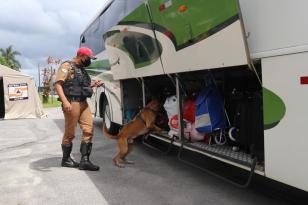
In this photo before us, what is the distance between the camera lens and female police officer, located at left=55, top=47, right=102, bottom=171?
6180 millimetres

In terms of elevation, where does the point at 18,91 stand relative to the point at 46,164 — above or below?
above

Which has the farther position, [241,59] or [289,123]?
[241,59]

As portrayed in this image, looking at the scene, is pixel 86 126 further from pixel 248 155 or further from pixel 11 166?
pixel 248 155

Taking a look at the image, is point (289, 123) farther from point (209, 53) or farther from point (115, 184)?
point (115, 184)

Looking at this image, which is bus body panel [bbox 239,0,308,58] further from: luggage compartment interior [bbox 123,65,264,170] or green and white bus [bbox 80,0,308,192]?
luggage compartment interior [bbox 123,65,264,170]

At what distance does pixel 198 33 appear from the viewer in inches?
178

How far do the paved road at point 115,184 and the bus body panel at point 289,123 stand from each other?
119 centimetres

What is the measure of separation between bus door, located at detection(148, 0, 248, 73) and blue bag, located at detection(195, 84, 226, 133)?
491 mm

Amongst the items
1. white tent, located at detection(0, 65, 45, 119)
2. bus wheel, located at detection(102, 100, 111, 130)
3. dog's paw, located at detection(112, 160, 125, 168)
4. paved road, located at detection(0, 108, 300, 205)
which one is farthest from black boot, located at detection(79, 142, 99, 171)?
white tent, located at detection(0, 65, 45, 119)

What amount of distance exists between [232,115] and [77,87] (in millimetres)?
2528

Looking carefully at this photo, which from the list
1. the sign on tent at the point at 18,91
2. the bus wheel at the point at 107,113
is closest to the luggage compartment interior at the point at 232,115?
the bus wheel at the point at 107,113

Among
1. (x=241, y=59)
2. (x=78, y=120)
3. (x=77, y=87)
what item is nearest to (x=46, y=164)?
(x=78, y=120)

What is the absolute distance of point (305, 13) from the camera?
10.2ft

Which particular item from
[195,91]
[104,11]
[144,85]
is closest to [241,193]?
[195,91]
